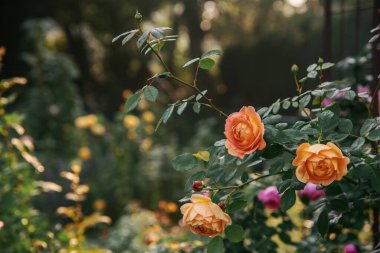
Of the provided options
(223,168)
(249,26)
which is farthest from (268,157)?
(249,26)

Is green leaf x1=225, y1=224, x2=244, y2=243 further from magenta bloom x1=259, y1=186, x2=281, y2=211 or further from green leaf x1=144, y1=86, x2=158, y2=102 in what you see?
magenta bloom x1=259, y1=186, x2=281, y2=211

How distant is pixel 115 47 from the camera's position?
36.8ft

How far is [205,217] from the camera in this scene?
1.14 m

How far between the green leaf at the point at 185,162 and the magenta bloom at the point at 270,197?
0.50 metres

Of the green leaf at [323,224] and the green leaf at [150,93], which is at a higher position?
the green leaf at [150,93]

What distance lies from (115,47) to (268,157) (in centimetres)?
1026

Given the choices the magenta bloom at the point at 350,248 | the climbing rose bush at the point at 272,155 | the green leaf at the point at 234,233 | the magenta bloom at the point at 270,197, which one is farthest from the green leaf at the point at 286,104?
the magenta bloom at the point at 350,248

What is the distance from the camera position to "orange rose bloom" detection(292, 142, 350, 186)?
1083 millimetres

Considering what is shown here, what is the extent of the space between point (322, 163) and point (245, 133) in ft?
0.56

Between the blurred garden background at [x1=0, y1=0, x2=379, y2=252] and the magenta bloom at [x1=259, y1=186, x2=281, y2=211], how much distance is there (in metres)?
0.36

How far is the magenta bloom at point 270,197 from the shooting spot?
172 cm

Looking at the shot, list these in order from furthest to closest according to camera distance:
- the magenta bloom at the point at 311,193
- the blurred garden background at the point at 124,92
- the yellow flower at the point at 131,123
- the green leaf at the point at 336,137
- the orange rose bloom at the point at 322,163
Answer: the yellow flower at the point at 131,123
the blurred garden background at the point at 124,92
the magenta bloom at the point at 311,193
the green leaf at the point at 336,137
the orange rose bloom at the point at 322,163

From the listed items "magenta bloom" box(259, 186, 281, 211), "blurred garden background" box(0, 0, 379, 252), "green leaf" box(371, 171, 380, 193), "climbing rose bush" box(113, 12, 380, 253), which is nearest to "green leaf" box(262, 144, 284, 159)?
"climbing rose bush" box(113, 12, 380, 253)

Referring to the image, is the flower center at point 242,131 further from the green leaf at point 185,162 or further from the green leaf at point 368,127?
the green leaf at point 368,127
